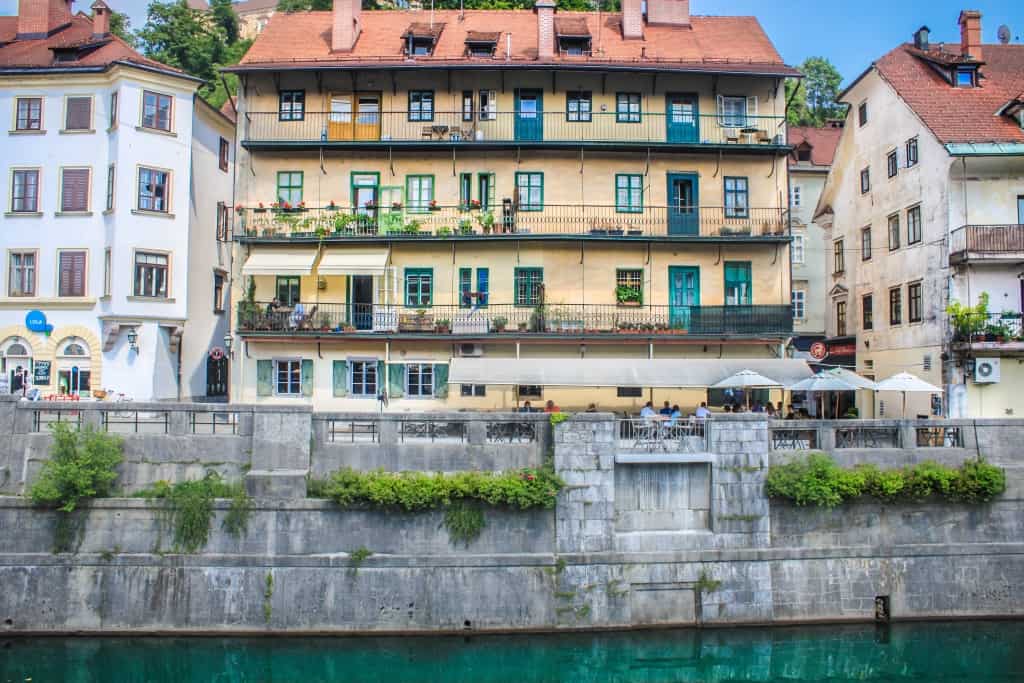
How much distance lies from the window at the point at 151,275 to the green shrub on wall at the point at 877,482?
23.4 meters

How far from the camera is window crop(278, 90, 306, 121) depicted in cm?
2775

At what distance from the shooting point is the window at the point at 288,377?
2683 centimetres

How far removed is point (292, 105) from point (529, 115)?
9080 millimetres

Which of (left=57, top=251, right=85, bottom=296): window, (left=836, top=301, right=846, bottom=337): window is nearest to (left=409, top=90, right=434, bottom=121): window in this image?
(left=57, top=251, right=85, bottom=296): window

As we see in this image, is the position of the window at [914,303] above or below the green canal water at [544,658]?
above

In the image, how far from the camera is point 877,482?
1795cm

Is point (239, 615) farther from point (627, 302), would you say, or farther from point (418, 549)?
point (627, 302)

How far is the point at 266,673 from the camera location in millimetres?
15664

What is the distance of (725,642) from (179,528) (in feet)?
43.1

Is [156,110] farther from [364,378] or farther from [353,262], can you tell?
[364,378]

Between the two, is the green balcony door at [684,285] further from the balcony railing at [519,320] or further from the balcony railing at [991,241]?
the balcony railing at [991,241]

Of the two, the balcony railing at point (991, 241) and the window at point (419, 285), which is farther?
the window at point (419, 285)

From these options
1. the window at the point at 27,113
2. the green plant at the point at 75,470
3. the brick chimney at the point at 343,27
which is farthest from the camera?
the brick chimney at the point at 343,27

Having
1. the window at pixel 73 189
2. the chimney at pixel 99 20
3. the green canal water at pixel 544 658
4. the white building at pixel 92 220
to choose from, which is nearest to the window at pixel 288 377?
the white building at pixel 92 220
